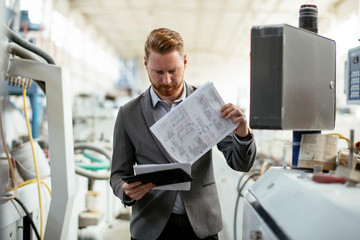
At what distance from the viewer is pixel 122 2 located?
8.02m

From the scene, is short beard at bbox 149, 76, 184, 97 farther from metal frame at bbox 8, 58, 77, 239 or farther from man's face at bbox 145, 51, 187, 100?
metal frame at bbox 8, 58, 77, 239

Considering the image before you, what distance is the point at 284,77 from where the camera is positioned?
2.70 feet

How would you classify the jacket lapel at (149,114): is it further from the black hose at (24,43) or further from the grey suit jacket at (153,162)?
the black hose at (24,43)

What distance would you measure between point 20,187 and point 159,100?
0.84 metres

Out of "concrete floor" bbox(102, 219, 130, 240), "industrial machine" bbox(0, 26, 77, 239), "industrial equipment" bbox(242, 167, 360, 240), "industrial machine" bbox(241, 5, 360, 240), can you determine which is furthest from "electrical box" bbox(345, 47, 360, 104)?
"concrete floor" bbox(102, 219, 130, 240)

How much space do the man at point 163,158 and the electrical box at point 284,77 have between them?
243 millimetres

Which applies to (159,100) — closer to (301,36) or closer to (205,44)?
(301,36)

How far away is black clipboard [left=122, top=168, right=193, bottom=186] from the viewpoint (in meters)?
0.96

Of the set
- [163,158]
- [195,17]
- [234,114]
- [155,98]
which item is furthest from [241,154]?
[195,17]

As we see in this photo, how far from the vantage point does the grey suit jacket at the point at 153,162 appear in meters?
1.16

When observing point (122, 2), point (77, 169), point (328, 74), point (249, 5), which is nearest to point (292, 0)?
point (249, 5)

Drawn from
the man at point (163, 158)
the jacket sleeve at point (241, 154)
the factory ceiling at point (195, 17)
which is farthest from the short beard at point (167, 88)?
the factory ceiling at point (195, 17)

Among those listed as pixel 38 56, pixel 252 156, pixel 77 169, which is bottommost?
pixel 77 169

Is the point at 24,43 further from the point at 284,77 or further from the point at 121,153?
the point at 284,77
